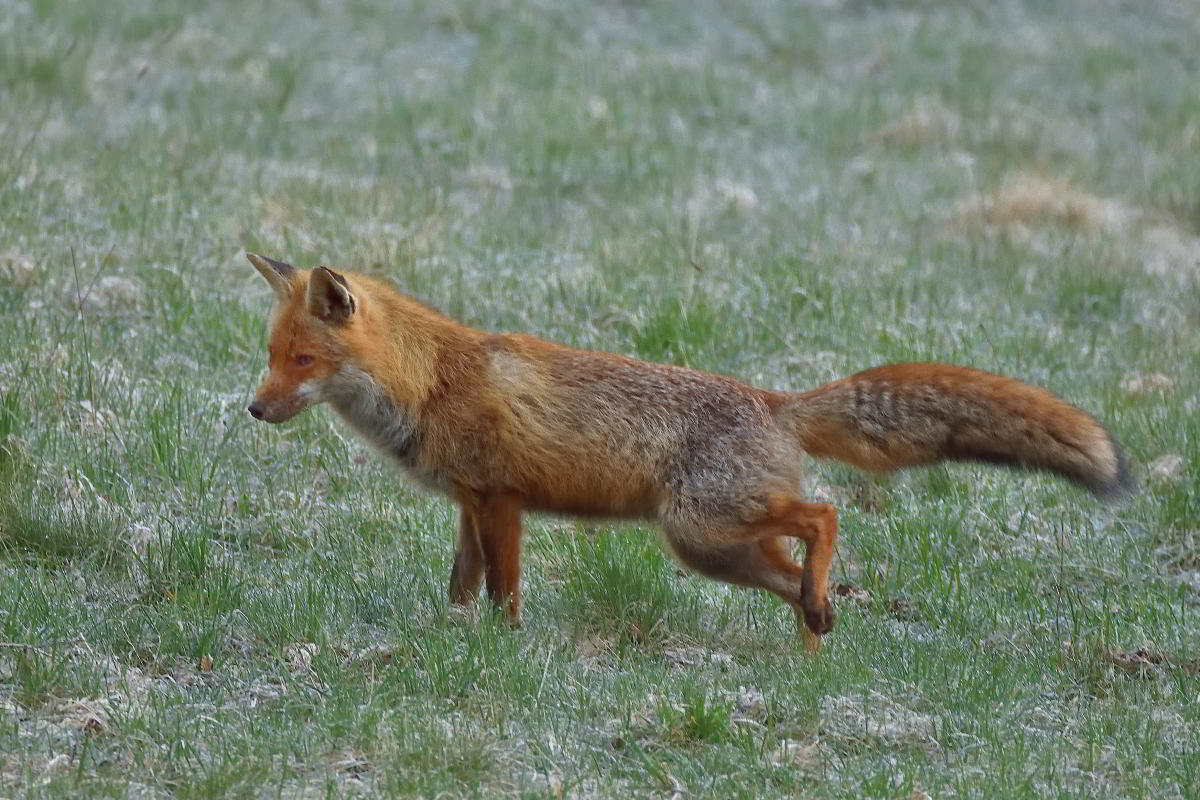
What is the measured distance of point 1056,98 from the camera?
19.1m

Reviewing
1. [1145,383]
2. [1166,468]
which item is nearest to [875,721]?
[1166,468]

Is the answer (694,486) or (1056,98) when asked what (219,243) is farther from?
(1056,98)

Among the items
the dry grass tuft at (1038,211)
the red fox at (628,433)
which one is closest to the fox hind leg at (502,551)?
the red fox at (628,433)

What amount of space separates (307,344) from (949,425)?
2709 millimetres

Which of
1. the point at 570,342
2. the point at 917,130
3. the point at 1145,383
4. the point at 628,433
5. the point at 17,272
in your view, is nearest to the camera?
the point at 628,433

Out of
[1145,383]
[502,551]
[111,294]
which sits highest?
[502,551]

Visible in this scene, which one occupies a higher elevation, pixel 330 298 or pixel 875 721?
pixel 330 298

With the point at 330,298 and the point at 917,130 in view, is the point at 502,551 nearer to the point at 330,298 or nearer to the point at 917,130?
the point at 330,298

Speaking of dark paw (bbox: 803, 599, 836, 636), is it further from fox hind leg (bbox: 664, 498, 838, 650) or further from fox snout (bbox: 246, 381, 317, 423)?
fox snout (bbox: 246, 381, 317, 423)

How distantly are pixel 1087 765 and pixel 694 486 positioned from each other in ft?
6.37

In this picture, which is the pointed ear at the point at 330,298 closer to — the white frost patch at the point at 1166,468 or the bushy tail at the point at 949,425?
the bushy tail at the point at 949,425

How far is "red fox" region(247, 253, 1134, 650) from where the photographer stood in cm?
628

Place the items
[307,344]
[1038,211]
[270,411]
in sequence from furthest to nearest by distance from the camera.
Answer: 1. [1038,211]
2. [307,344]
3. [270,411]

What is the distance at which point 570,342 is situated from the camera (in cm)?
984
